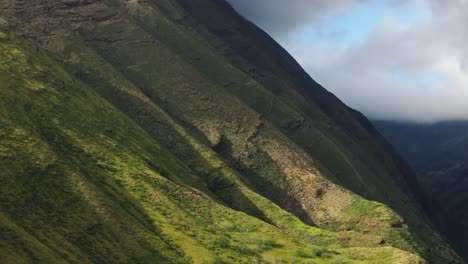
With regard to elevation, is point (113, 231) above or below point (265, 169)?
below

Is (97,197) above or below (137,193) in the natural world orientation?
above

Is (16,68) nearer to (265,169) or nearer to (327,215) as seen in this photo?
(265,169)

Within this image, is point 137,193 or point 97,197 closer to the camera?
point 97,197

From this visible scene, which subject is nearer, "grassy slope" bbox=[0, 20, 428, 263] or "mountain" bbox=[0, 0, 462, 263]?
"grassy slope" bbox=[0, 20, 428, 263]

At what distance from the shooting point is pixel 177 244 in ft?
369

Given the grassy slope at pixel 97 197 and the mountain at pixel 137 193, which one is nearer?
the grassy slope at pixel 97 197

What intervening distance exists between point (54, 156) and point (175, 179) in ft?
150

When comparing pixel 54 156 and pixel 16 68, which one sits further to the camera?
pixel 16 68

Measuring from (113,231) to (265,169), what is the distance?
103 metres

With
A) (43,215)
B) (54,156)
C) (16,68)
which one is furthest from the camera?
(16,68)

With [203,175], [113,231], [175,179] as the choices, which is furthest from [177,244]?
[203,175]

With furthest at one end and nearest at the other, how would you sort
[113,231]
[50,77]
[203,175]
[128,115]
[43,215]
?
[128,115] < [203,175] < [50,77] < [113,231] < [43,215]

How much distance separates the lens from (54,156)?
111 meters

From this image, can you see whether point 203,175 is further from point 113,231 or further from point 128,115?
point 113,231
